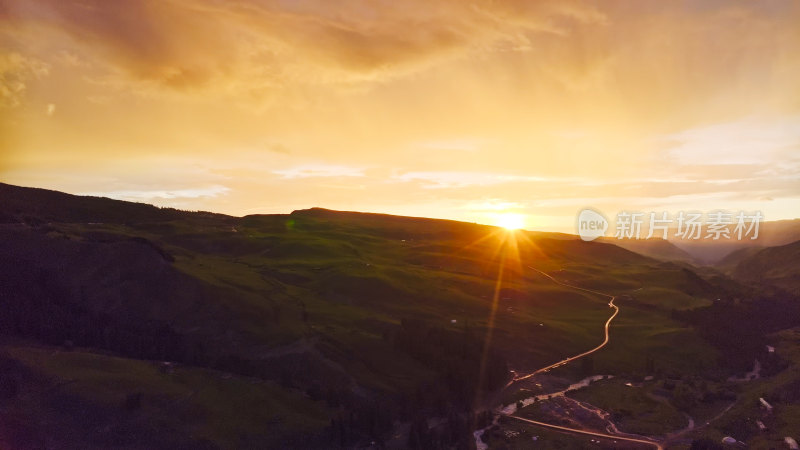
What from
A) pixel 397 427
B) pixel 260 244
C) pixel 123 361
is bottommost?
pixel 397 427

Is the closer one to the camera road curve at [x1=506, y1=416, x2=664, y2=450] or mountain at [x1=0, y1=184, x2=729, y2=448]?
mountain at [x1=0, y1=184, x2=729, y2=448]

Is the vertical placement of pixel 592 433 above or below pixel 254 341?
below

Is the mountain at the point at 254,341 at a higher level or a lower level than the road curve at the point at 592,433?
higher

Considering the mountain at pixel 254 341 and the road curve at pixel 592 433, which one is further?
the road curve at pixel 592 433

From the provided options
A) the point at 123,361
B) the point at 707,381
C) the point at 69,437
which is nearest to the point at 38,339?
the point at 123,361

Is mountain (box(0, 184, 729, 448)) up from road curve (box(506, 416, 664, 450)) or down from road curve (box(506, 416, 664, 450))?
up

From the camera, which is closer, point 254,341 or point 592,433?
point 592,433

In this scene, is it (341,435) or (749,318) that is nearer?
(341,435)

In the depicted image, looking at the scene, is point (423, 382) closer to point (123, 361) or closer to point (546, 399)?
point (546, 399)
